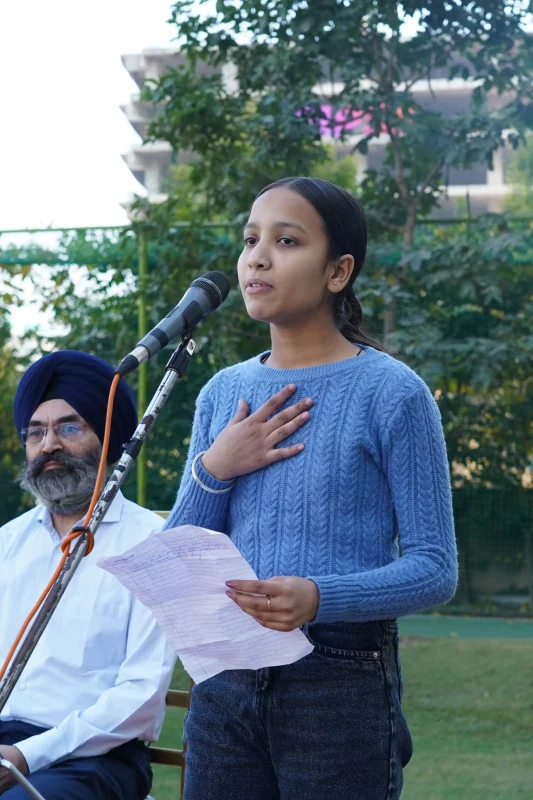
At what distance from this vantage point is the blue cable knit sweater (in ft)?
5.51

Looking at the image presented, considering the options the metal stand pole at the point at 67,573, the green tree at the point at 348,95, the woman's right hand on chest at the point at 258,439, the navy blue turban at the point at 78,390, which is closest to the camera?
the metal stand pole at the point at 67,573

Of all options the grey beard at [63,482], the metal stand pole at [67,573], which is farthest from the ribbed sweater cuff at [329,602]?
the grey beard at [63,482]

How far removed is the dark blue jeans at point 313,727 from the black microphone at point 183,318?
1.71 feet

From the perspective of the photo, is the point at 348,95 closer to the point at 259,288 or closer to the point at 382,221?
the point at 382,221

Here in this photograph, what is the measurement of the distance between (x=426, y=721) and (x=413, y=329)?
75.8 inches

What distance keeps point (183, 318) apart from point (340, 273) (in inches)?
11.2

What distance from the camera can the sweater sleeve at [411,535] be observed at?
1.61 m

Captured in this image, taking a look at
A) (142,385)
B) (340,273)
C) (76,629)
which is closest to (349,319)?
(340,273)

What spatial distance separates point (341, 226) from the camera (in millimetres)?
1855

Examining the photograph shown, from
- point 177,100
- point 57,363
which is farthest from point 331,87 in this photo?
point 57,363

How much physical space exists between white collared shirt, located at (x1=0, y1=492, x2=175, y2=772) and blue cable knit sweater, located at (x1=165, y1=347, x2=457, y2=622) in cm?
96

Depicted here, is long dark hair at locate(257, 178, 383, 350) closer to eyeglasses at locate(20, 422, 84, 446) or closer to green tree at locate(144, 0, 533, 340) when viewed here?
eyeglasses at locate(20, 422, 84, 446)

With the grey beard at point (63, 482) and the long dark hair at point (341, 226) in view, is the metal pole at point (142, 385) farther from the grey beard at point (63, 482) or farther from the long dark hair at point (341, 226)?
the long dark hair at point (341, 226)

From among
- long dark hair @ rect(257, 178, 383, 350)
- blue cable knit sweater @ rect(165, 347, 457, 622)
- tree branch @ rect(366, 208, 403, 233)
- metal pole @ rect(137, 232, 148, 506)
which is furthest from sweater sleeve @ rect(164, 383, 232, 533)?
tree branch @ rect(366, 208, 403, 233)
